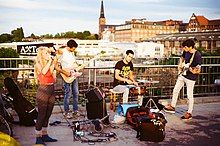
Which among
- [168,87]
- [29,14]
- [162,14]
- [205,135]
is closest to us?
[205,135]

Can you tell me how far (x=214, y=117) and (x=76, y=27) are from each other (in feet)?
35.0

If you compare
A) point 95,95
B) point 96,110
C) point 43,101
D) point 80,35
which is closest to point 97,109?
point 96,110

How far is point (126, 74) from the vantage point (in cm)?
579

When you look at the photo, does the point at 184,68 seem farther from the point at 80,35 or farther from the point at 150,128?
the point at 80,35

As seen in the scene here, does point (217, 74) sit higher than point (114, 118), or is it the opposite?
point (217, 74)

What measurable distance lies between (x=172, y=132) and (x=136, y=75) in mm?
2377

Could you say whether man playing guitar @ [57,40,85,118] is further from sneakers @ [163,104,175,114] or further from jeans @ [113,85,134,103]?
sneakers @ [163,104,175,114]

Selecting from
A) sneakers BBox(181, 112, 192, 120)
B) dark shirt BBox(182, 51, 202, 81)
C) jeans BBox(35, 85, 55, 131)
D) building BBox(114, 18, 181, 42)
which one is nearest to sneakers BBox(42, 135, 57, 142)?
jeans BBox(35, 85, 55, 131)

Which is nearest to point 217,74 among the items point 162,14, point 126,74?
point 126,74

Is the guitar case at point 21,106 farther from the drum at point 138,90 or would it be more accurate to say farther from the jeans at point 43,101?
the drum at point 138,90

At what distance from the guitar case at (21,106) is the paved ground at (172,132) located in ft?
0.43

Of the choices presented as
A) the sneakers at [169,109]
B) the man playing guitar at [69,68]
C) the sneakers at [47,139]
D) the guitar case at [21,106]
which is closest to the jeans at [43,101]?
the sneakers at [47,139]

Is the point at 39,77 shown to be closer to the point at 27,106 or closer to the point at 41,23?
the point at 27,106

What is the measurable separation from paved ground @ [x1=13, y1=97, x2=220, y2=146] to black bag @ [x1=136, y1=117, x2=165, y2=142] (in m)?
0.08
